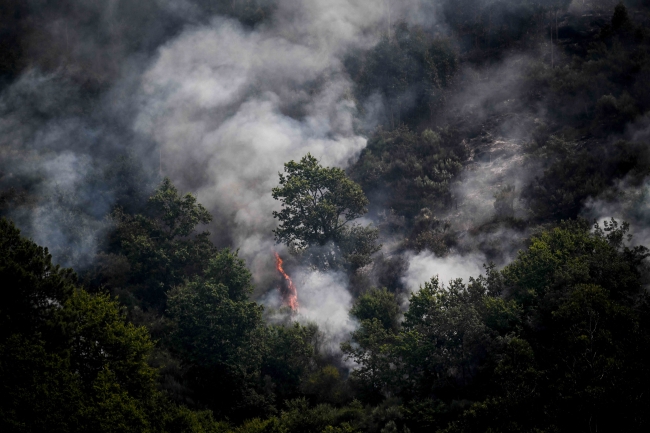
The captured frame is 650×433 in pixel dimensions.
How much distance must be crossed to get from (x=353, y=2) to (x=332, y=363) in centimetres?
4716

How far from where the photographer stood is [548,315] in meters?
31.7

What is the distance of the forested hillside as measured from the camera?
29.7 meters

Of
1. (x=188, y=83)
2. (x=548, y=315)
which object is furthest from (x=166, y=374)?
(x=188, y=83)

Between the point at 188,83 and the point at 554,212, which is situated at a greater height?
the point at 188,83

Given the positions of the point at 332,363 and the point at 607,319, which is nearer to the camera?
the point at 607,319

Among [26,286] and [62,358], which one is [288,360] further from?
[26,286]

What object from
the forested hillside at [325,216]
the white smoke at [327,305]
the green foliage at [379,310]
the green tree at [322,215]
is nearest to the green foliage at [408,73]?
the forested hillside at [325,216]

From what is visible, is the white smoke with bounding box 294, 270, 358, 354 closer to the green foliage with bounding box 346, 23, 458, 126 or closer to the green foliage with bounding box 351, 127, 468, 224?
the green foliage with bounding box 351, 127, 468, 224

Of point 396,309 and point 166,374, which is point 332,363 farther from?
point 166,374

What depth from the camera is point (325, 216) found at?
4703 centimetres

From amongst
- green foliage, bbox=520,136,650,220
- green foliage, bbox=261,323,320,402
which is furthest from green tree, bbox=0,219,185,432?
green foliage, bbox=520,136,650,220

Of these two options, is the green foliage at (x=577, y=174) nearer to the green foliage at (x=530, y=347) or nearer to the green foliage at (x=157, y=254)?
the green foliage at (x=530, y=347)

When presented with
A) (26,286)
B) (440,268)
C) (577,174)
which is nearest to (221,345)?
(26,286)

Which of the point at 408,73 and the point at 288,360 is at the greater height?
the point at 408,73
